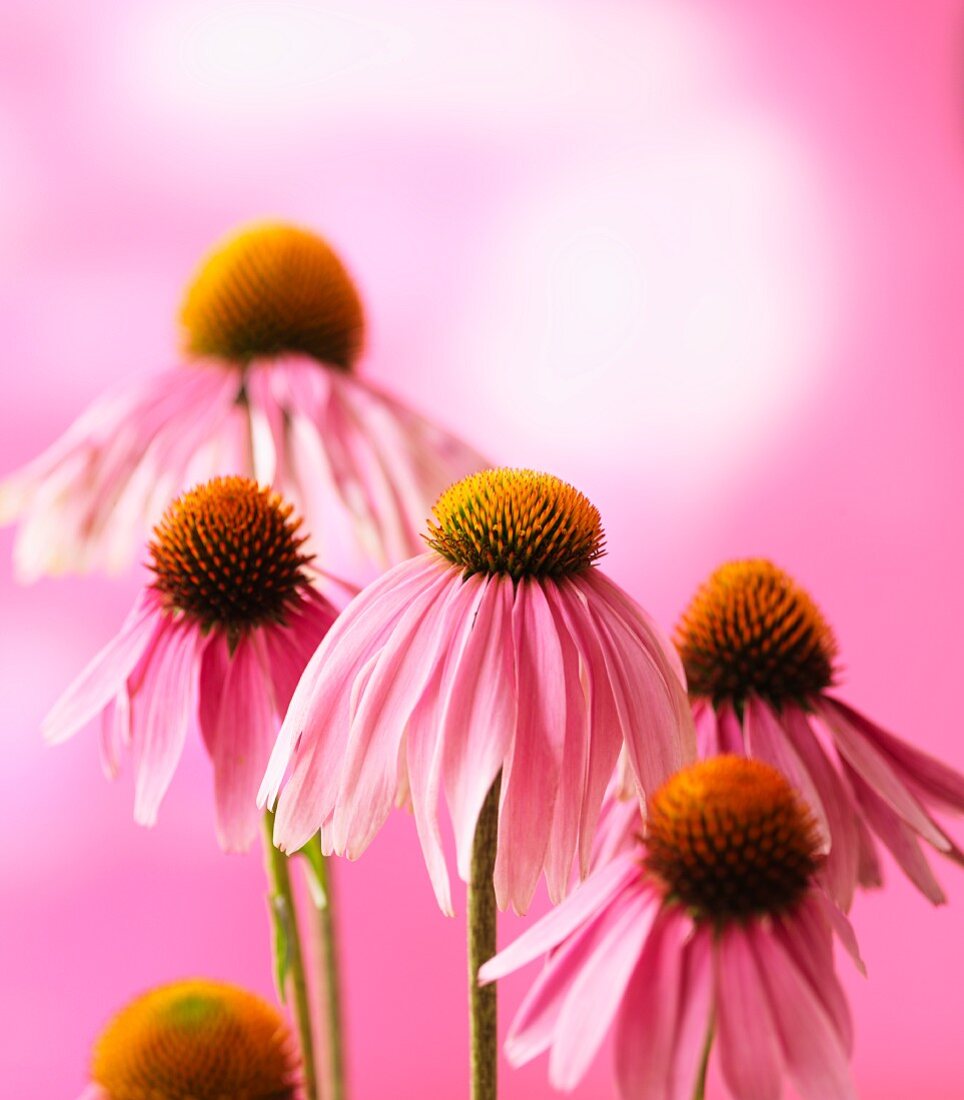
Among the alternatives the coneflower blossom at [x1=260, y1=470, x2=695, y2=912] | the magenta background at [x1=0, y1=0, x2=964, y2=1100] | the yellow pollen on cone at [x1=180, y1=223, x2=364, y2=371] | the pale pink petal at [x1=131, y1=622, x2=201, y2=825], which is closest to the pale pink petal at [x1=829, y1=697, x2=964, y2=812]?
the coneflower blossom at [x1=260, y1=470, x2=695, y2=912]

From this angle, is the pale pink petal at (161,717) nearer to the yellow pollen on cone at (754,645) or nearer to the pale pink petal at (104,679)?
the pale pink petal at (104,679)

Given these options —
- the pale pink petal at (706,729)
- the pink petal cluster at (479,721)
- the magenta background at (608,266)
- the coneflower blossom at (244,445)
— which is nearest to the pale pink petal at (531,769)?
the pink petal cluster at (479,721)

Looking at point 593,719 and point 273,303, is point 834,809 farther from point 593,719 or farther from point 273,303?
point 273,303

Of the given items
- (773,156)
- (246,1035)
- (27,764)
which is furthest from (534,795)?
(773,156)

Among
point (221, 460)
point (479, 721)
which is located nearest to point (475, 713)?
point (479, 721)

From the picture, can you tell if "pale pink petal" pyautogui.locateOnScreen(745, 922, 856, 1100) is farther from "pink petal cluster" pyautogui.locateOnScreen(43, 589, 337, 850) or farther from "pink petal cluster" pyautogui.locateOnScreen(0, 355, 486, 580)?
"pink petal cluster" pyautogui.locateOnScreen(0, 355, 486, 580)

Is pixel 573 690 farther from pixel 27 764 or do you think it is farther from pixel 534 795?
pixel 27 764

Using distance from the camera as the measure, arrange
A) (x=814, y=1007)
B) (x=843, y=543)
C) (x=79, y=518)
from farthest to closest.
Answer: (x=843, y=543)
(x=79, y=518)
(x=814, y=1007)
